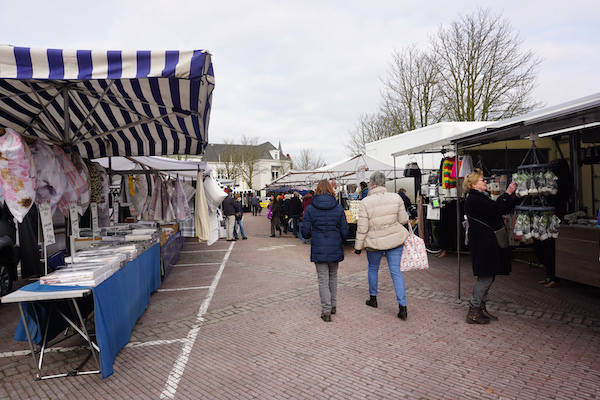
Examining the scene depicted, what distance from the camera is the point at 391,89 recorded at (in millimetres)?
21766

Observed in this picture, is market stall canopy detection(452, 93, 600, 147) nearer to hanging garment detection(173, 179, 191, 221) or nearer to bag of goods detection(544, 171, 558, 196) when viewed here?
bag of goods detection(544, 171, 558, 196)

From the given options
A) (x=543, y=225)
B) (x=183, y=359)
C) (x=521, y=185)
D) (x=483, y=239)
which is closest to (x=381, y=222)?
(x=483, y=239)

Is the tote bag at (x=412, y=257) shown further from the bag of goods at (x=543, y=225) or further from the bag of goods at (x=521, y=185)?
the bag of goods at (x=543, y=225)

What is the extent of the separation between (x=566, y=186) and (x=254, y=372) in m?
5.10

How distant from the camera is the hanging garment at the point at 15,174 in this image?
3107mm

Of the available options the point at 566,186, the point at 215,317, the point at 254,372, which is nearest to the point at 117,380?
the point at 254,372

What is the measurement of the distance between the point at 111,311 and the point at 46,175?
150 centimetres

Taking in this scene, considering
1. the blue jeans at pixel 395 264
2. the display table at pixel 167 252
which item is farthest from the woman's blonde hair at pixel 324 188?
the display table at pixel 167 252

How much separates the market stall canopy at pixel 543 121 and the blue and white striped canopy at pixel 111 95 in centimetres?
361

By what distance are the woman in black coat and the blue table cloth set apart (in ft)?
13.2

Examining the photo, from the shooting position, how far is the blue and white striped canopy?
9.40 ft

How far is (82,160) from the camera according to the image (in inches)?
190

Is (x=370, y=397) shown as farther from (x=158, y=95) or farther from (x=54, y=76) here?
(x=158, y=95)

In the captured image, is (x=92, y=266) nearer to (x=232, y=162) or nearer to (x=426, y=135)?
(x=426, y=135)
